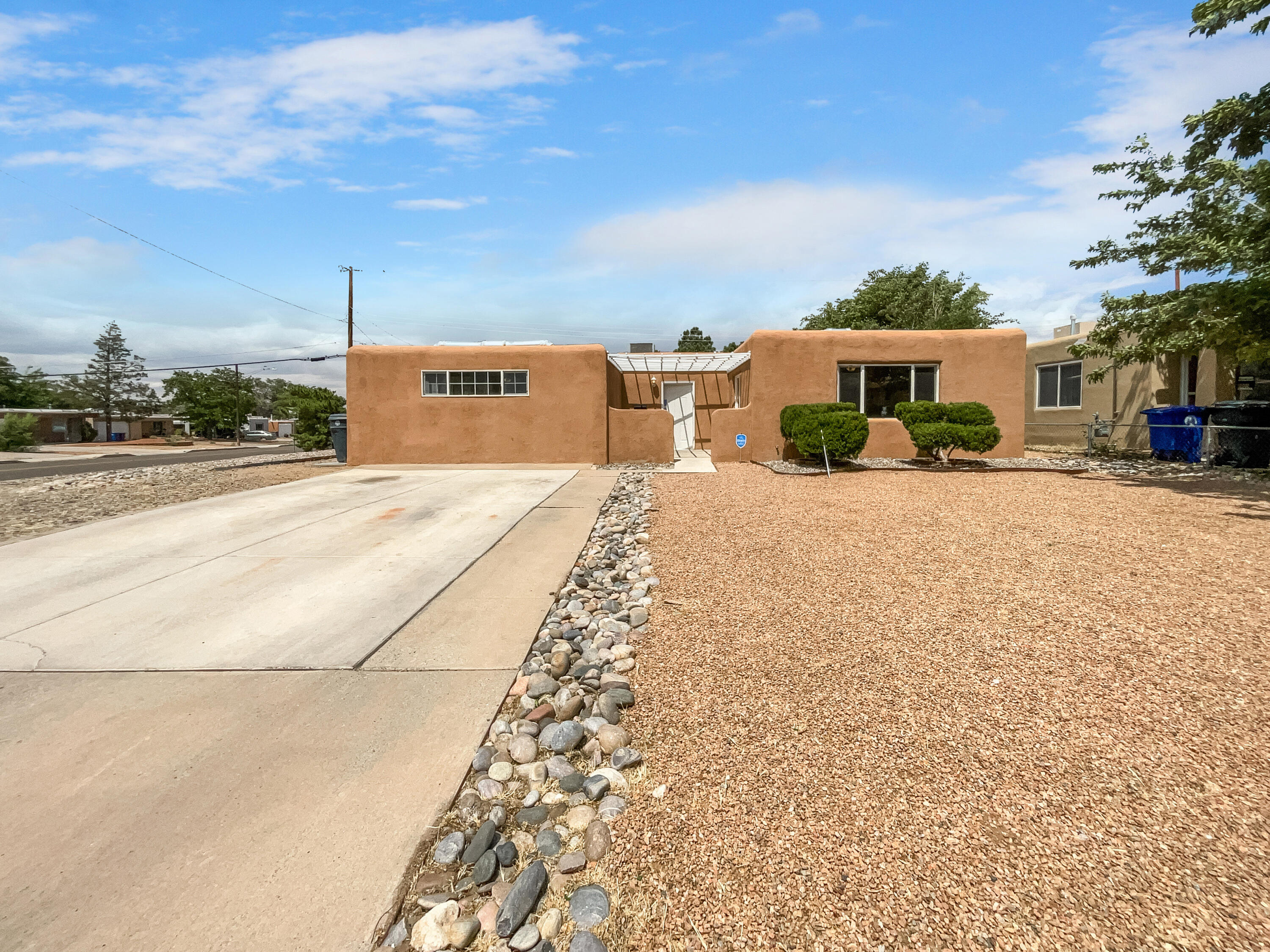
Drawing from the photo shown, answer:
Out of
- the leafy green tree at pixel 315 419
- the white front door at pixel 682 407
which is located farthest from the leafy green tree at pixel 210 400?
the white front door at pixel 682 407

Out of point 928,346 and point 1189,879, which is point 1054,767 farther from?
point 928,346

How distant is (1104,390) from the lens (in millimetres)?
15852

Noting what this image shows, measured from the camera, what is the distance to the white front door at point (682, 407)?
20.6 metres

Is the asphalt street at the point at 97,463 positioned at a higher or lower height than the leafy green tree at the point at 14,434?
lower

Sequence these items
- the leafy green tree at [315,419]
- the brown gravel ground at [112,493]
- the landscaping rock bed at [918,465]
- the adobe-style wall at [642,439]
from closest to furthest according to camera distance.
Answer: the brown gravel ground at [112,493] < the landscaping rock bed at [918,465] < the adobe-style wall at [642,439] < the leafy green tree at [315,419]

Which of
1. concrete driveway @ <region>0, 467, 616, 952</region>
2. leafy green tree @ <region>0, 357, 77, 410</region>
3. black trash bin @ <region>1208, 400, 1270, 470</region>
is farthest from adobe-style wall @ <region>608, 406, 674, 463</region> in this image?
leafy green tree @ <region>0, 357, 77, 410</region>

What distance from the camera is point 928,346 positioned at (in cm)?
1424

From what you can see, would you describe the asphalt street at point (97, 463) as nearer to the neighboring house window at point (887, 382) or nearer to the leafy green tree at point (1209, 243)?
the neighboring house window at point (887, 382)

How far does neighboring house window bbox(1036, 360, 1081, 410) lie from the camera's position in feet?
54.6

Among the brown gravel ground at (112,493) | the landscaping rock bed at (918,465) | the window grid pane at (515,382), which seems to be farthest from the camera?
the window grid pane at (515,382)

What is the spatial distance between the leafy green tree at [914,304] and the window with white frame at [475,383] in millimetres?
17610

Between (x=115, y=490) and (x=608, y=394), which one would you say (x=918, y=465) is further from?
(x=115, y=490)

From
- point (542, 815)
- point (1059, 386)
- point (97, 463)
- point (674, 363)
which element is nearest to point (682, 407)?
point (674, 363)

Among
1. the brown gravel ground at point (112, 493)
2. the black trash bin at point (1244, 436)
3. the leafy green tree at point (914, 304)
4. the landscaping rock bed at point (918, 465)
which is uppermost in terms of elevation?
the leafy green tree at point (914, 304)
